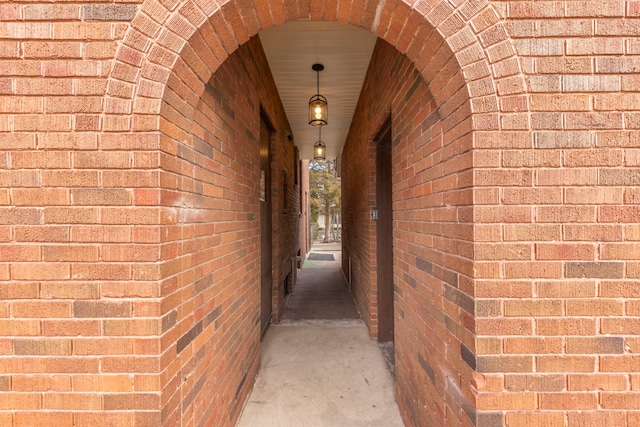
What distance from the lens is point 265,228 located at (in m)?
3.97

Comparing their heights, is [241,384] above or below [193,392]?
below

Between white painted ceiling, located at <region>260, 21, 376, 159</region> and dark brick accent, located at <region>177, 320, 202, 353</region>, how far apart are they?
2.77 m

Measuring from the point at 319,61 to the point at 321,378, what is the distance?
143 inches

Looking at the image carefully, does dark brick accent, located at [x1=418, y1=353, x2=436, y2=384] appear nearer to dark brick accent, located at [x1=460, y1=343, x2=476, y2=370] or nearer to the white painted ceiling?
dark brick accent, located at [x1=460, y1=343, x2=476, y2=370]

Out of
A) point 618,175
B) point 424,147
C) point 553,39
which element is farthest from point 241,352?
point 553,39

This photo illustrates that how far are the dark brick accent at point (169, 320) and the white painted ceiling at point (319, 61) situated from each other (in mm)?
2735

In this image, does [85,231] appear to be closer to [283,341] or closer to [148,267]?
[148,267]

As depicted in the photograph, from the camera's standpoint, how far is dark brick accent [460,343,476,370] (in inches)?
49.3

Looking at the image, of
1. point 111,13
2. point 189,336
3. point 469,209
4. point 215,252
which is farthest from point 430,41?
point 189,336

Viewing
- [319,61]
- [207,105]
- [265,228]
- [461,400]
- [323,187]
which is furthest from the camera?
[323,187]

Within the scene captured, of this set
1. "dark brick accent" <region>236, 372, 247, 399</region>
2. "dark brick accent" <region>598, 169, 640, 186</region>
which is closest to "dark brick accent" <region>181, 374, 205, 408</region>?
"dark brick accent" <region>236, 372, 247, 399</region>

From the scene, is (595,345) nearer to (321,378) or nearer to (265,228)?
(321,378)

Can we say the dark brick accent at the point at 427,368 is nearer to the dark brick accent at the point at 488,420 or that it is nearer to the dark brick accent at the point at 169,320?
the dark brick accent at the point at 488,420

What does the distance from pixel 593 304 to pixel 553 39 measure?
1.20 m
